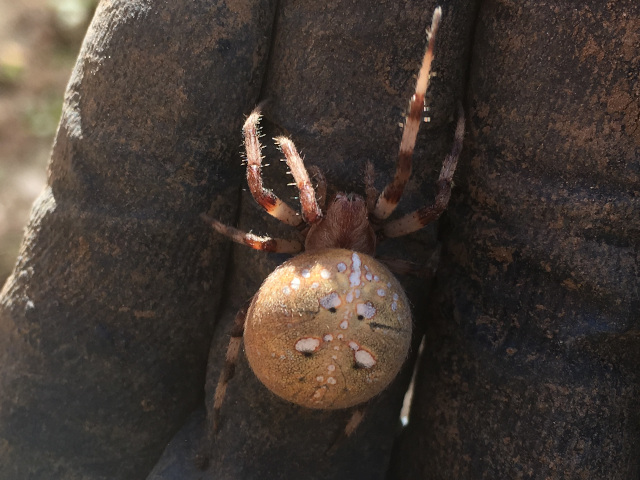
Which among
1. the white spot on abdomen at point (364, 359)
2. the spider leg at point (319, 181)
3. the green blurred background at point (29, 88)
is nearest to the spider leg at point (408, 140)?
the spider leg at point (319, 181)

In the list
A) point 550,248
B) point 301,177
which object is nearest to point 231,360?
point 301,177

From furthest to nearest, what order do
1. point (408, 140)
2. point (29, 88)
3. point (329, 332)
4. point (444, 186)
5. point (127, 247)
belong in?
point (29, 88) → point (127, 247) → point (444, 186) → point (408, 140) → point (329, 332)

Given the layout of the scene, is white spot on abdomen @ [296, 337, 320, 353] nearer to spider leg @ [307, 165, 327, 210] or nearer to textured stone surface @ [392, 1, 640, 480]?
spider leg @ [307, 165, 327, 210]

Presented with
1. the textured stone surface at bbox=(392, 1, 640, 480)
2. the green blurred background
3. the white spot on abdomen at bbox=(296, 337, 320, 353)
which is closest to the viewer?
the white spot on abdomen at bbox=(296, 337, 320, 353)

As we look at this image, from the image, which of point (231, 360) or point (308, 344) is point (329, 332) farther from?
point (231, 360)

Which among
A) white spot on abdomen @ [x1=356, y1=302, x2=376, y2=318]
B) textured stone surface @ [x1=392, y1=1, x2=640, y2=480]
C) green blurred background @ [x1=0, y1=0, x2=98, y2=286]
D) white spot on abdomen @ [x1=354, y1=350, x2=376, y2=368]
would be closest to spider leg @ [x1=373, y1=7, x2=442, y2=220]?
textured stone surface @ [x1=392, y1=1, x2=640, y2=480]

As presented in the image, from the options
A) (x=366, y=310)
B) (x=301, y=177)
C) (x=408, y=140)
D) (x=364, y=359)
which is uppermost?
(x=408, y=140)

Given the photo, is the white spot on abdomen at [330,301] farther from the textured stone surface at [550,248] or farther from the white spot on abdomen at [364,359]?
the textured stone surface at [550,248]

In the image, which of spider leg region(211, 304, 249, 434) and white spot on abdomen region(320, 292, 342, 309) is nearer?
white spot on abdomen region(320, 292, 342, 309)
